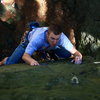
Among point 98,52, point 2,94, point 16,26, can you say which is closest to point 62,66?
point 2,94

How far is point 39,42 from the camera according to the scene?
163 inches

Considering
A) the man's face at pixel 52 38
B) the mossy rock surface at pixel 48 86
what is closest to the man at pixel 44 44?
the man's face at pixel 52 38

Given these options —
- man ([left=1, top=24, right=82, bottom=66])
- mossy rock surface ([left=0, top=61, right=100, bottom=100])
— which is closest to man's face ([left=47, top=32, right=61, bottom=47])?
man ([left=1, top=24, right=82, bottom=66])

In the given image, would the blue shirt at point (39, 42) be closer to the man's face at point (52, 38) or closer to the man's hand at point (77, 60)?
the man's face at point (52, 38)

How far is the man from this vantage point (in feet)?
13.1

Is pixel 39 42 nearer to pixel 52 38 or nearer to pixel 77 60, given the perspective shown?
pixel 52 38

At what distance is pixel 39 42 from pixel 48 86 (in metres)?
1.67

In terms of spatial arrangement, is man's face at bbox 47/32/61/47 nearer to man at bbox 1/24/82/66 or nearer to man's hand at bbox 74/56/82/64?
man at bbox 1/24/82/66

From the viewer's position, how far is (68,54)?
4.77 meters

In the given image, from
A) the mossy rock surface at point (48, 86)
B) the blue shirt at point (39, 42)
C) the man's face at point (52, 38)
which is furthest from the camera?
the blue shirt at point (39, 42)

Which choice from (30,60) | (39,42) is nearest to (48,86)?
(30,60)

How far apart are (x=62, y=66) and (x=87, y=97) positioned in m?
1.52

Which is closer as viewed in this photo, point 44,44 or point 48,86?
point 48,86

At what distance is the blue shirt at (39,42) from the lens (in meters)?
4.08
